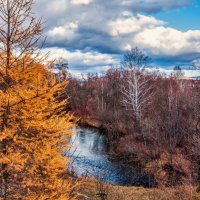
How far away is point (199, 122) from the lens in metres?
31.3

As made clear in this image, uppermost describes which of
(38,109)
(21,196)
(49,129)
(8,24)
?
(8,24)

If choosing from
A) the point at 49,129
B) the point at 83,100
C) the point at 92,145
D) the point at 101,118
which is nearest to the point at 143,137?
the point at 92,145

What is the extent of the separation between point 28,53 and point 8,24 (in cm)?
90

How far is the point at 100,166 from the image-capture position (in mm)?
26609

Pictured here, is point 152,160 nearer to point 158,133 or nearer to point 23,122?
point 158,133

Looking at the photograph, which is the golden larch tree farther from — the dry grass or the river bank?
the river bank

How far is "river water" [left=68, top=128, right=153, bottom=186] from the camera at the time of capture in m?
23.3

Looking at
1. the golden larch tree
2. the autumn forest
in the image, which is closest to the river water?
the autumn forest

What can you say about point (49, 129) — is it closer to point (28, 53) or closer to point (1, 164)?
point (1, 164)

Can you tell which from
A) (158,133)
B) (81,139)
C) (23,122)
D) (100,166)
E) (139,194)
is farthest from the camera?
(81,139)

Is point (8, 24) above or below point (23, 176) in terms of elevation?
above

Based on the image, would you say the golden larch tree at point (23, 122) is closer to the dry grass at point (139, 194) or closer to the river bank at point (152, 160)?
the dry grass at point (139, 194)

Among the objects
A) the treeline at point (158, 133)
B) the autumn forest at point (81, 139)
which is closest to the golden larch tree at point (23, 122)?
the autumn forest at point (81, 139)

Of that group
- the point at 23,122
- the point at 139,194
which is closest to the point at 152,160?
the point at 139,194
